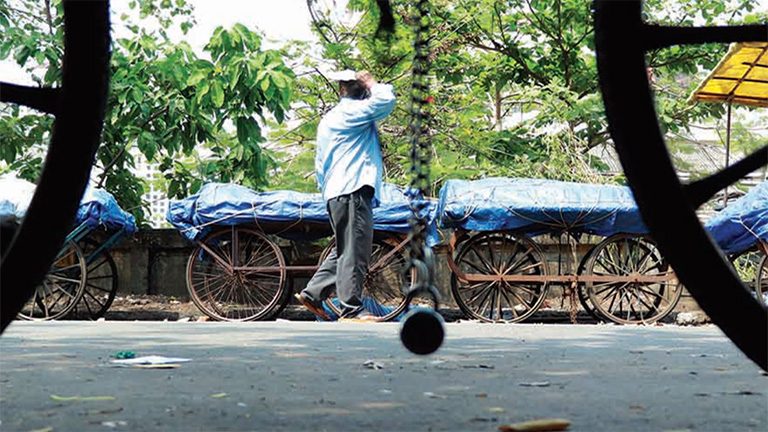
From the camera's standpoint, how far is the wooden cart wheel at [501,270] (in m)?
10.5

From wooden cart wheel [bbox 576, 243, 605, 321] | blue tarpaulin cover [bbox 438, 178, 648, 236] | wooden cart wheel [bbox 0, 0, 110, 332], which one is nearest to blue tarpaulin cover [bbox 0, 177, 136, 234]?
blue tarpaulin cover [bbox 438, 178, 648, 236]

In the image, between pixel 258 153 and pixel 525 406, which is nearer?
A: pixel 525 406

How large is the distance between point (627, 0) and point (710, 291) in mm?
554

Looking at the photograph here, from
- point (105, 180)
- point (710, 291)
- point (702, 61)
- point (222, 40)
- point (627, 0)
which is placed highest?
point (702, 61)

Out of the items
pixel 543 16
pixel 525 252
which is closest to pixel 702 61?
pixel 543 16

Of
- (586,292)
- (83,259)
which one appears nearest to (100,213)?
(83,259)

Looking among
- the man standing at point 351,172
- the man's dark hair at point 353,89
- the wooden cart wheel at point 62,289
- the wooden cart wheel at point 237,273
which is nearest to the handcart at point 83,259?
the wooden cart wheel at point 62,289

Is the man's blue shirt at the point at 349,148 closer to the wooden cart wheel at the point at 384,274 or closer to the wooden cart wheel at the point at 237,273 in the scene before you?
the wooden cart wheel at the point at 384,274

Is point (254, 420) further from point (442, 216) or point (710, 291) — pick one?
point (442, 216)

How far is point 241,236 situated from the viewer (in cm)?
1080

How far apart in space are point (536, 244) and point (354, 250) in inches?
109

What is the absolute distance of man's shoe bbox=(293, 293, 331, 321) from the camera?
351 inches

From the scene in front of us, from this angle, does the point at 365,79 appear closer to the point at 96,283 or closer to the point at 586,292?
the point at 586,292

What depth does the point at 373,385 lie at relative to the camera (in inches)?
140
